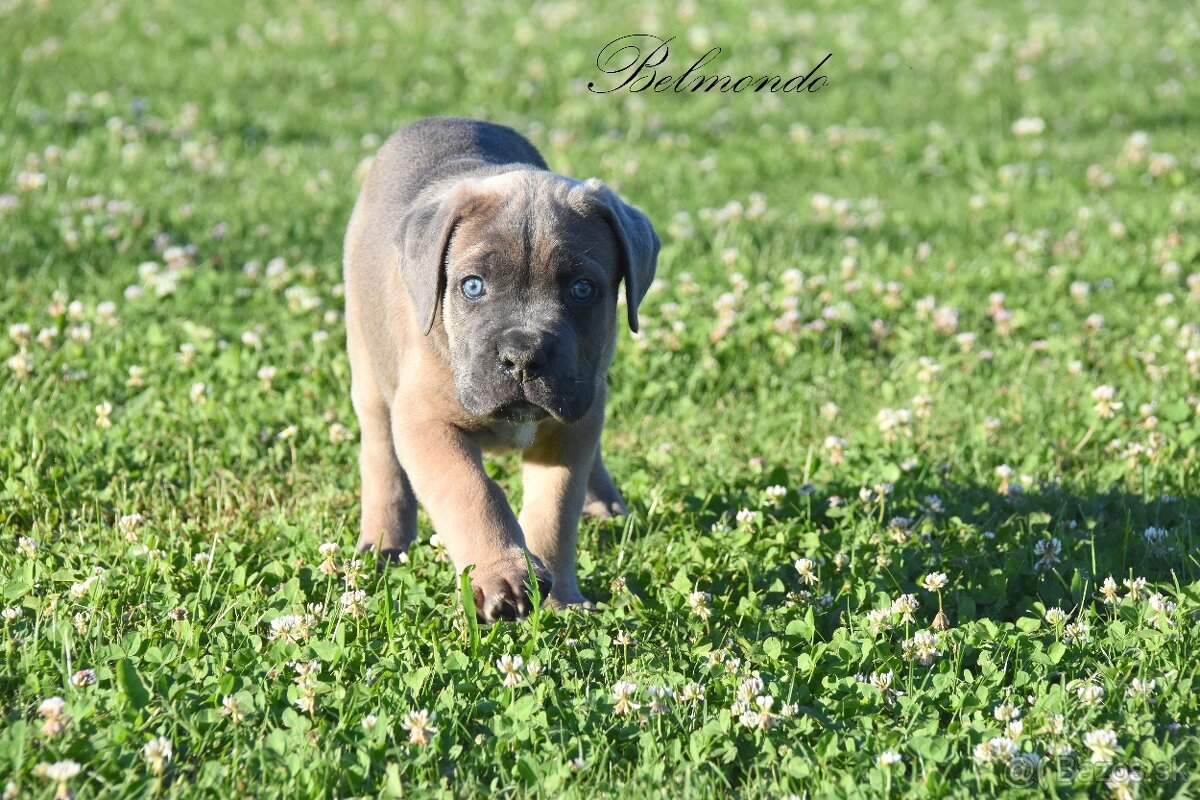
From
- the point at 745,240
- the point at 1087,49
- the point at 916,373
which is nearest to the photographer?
the point at 916,373

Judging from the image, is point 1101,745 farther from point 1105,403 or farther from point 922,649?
point 1105,403

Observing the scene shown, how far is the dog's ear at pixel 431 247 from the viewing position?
4.33 meters

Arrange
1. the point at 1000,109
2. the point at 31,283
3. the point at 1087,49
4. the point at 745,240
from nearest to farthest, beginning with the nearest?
1. the point at 31,283
2. the point at 745,240
3. the point at 1000,109
4. the point at 1087,49

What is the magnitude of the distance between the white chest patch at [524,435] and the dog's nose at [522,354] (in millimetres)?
356

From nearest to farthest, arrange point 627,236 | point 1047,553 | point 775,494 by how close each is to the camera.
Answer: point 627,236 → point 1047,553 → point 775,494

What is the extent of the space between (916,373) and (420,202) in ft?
9.14

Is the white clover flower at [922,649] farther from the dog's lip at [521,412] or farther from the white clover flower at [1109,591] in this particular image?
the dog's lip at [521,412]

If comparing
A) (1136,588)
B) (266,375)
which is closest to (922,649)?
(1136,588)

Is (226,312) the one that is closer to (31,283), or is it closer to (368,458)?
(31,283)

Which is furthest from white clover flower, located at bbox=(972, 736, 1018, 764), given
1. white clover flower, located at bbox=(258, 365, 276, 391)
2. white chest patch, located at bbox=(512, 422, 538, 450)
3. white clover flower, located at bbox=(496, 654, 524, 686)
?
white clover flower, located at bbox=(258, 365, 276, 391)

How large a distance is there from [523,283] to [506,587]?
954 millimetres

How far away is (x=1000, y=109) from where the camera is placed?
11.3 meters

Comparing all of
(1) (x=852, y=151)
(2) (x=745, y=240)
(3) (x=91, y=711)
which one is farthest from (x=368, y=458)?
(1) (x=852, y=151)

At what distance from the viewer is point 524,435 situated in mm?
4504
